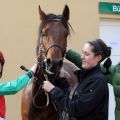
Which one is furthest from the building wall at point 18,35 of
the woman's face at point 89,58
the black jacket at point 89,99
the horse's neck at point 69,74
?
the black jacket at point 89,99

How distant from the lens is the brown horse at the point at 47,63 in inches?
142

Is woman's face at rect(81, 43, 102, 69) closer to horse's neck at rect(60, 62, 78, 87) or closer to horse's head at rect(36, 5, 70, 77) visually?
horse's head at rect(36, 5, 70, 77)

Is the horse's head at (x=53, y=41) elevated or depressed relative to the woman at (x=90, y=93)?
elevated

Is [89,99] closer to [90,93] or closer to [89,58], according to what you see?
[90,93]

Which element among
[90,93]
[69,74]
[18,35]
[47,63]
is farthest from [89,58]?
[18,35]

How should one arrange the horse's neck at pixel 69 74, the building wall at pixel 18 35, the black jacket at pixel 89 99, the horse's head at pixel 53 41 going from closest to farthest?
1. the black jacket at pixel 89 99
2. the horse's head at pixel 53 41
3. the horse's neck at pixel 69 74
4. the building wall at pixel 18 35

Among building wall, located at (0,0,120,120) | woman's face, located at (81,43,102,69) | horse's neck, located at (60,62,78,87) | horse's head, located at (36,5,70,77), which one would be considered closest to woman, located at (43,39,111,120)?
woman's face, located at (81,43,102,69)

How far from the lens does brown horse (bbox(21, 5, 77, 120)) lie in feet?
11.8

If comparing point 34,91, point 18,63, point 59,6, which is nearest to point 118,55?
point 59,6

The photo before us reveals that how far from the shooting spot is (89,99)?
9.27ft

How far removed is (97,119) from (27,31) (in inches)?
144

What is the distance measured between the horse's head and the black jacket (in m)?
0.63

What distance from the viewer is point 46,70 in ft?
11.8

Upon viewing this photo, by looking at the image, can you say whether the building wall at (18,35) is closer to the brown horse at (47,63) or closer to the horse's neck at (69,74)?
the horse's neck at (69,74)
